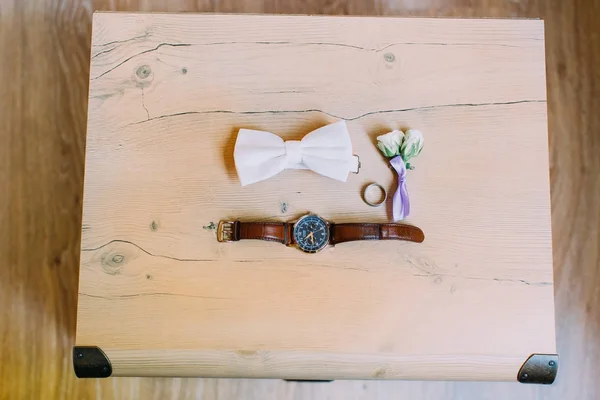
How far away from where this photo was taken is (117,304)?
844mm

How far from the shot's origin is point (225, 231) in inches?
33.0

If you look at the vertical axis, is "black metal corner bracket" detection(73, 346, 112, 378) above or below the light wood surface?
below

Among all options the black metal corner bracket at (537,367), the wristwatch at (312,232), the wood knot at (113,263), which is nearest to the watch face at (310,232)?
the wristwatch at (312,232)

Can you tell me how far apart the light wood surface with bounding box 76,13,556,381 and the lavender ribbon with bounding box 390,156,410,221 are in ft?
0.08

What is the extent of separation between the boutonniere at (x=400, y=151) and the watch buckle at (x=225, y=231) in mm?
283

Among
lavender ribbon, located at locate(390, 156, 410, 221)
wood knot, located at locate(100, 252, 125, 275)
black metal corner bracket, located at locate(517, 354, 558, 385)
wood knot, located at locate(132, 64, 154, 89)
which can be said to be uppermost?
wood knot, located at locate(132, 64, 154, 89)

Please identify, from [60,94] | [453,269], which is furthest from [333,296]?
[60,94]

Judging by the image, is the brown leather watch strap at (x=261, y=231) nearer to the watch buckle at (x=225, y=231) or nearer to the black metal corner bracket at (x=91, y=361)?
the watch buckle at (x=225, y=231)

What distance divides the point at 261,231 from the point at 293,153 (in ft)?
0.47

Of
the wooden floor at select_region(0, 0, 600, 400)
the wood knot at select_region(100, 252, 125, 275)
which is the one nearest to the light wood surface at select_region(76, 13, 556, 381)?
the wood knot at select_region(100, 252, 125, 275)

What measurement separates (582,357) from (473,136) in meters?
0.63

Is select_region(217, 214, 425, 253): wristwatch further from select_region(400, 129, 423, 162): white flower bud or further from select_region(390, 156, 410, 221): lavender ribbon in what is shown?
select_region(400, 129, 423, 162): white flower bud

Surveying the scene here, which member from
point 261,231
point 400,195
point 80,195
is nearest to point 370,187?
point 400,195

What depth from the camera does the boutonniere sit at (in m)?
0.83
